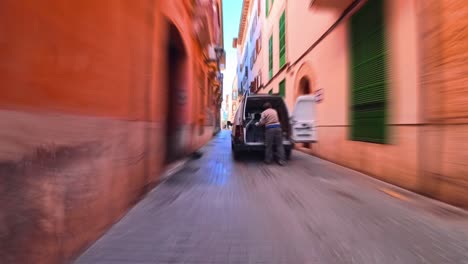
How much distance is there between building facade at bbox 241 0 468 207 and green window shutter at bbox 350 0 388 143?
0.07 feet

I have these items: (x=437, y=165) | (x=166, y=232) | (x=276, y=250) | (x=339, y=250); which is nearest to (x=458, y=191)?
(x=437, y=165)

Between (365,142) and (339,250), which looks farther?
(365,142)

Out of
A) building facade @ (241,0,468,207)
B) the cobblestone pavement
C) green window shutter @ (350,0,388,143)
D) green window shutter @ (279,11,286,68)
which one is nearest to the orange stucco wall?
building facade @ (241,0,468,207)

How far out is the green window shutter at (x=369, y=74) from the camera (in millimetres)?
5938

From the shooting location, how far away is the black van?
855cm

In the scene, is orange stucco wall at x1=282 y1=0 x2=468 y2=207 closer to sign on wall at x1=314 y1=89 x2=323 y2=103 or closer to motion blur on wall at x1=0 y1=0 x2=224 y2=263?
sign on wall at x1=314 y1=89 x2=323 y2=103

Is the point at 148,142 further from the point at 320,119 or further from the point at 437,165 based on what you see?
the point at 320,119

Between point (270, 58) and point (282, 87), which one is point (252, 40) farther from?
point (282, 87)

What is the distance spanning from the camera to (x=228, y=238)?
2979 millimetres

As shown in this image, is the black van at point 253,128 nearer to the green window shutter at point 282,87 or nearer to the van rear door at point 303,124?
the van rear door at point 303,124

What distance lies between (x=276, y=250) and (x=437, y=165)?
3.14m

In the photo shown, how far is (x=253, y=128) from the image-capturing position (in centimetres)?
956

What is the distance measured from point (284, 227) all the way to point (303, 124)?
228 inches

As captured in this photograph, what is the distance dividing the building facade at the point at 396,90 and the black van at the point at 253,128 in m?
1.21
